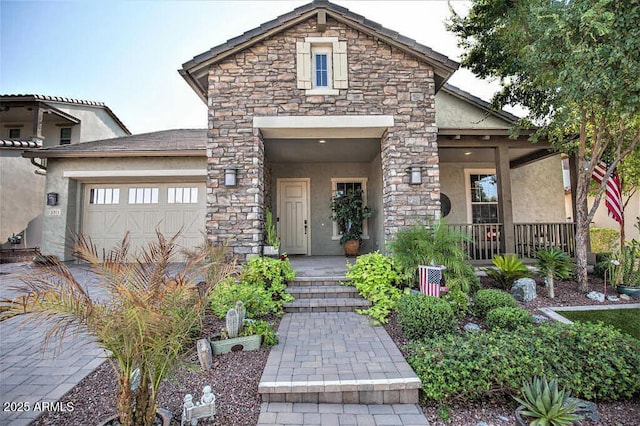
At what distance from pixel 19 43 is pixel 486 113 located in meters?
10.8

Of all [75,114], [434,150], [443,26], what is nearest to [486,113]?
[443,26]

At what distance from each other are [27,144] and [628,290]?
16.2 m

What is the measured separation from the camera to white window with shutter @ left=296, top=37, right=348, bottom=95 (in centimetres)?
577

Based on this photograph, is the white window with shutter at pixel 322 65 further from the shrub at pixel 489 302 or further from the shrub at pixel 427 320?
the shrub at pixel 489 302

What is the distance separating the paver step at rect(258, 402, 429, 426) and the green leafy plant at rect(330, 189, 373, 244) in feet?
19.3

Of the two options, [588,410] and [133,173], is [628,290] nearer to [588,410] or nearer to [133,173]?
[588,410]

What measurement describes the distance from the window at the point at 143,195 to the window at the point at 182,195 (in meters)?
0.42

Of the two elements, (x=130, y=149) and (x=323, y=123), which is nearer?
(x=323, y=123)

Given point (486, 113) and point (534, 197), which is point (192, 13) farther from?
point (534, 197)

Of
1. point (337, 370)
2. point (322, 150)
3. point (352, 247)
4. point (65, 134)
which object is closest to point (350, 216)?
point (352, 247)

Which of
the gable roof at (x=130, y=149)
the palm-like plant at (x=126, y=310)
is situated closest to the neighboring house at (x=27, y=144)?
the gable roof at (x=130, y=149)

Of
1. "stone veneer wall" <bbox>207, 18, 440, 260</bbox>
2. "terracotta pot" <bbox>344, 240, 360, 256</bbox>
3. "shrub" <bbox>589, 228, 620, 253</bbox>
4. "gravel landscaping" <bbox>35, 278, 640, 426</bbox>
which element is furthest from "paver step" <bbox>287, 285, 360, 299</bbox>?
"shrub" <bbox>589, 228, 620, 253</bbox>

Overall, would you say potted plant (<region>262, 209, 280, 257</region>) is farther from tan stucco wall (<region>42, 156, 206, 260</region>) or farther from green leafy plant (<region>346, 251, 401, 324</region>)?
tan stucco wall (<region>42, 156, 206, 260</region>)

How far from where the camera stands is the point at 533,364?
2.66 metres
